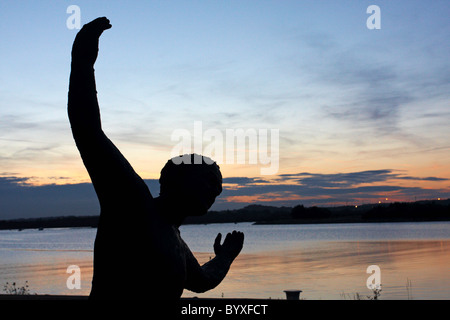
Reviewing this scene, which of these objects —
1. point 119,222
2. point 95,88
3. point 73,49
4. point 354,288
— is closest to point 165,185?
point 119,222

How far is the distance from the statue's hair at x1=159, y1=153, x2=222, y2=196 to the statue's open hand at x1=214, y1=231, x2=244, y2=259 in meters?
0.73

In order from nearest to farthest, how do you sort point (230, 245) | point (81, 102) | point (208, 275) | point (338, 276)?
point (81, 102) < point (208, 275) < point (230, 245) < point (338, 276)

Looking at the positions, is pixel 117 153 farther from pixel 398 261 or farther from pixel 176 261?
pixel 398 261

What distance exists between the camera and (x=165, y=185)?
8.95 feet

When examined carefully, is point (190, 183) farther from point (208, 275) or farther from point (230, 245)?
point (230, 245)

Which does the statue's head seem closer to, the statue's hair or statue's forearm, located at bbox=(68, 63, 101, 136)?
the statue's hair

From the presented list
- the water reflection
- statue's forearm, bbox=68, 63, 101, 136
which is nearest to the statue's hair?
statue's forearm, bbox=68, 63, 101, 136

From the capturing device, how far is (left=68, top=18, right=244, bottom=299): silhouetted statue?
2242 mm

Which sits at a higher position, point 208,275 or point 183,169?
point 183,169

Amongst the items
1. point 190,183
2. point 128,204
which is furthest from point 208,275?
point 128,204

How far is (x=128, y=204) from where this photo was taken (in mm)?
2434

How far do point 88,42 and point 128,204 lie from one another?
0.76m
